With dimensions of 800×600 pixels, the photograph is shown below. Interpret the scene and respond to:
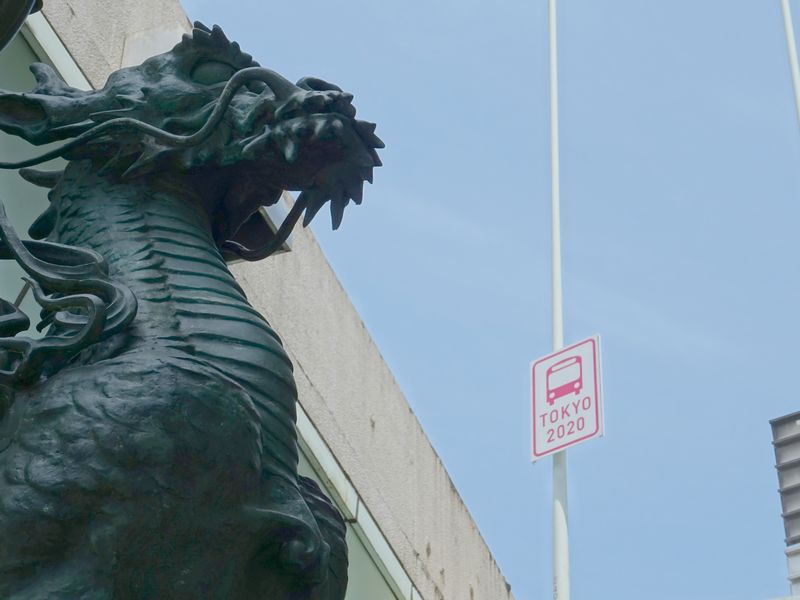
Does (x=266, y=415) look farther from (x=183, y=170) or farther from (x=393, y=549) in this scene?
(x=393, y=549)

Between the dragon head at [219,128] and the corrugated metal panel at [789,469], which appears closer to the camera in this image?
the dragon head at [219,128]

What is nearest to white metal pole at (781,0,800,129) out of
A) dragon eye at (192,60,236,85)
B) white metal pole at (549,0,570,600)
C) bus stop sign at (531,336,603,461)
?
white metal pole at (549,0,570,600)

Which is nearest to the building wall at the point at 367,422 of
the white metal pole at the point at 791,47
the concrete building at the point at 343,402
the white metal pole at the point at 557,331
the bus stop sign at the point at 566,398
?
the concrete building at the point at 343,402

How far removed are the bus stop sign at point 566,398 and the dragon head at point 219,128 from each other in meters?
8.02

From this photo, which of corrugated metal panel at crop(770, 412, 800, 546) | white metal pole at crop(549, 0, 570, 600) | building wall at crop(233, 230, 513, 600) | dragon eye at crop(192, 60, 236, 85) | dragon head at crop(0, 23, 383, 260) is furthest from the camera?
corrugated metal panel at crop(770, 412, 800, 546)

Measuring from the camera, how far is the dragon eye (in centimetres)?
297

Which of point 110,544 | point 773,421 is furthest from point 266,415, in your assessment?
point 773,421

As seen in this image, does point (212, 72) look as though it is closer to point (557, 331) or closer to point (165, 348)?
point (165, 348)

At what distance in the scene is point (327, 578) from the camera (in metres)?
2.59

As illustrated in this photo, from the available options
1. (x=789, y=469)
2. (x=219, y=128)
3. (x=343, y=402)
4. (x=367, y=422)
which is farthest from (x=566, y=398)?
(x=789, y=469)

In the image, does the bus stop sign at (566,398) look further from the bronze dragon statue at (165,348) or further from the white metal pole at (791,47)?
the bronze dragon statue at (165,348)

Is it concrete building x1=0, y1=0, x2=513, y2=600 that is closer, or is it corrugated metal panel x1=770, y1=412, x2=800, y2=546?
concrete building x1=0, y1=0, x2=513, y2=600

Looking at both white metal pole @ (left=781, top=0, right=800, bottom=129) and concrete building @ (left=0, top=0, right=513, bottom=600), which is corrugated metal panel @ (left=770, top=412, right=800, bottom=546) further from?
concrete building @ (left=0, top=0, right=513, bottom=600)

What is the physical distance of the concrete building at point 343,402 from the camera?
581cm
